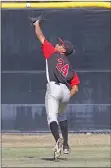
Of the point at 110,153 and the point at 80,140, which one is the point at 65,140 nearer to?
the point at 110,153

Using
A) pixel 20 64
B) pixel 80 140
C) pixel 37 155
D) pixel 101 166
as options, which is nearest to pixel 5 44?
pixel 20 64

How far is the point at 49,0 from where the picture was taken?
12.9m

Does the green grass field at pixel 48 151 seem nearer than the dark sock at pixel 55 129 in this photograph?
Yes

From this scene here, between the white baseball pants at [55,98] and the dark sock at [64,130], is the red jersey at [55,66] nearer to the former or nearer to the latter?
the white baseball pants at [55,98]

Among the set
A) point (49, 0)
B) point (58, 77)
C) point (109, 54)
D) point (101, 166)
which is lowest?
point (101, 166)

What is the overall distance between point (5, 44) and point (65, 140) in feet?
14.6

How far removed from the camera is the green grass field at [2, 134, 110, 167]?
830 centimetres

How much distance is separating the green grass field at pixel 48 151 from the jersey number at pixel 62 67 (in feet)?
3.56

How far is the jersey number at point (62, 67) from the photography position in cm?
859

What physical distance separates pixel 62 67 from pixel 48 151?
1754 mm

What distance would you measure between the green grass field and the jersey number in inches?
42.7

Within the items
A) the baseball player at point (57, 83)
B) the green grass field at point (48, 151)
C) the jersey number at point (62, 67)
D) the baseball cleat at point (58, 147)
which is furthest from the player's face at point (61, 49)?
the green grass field at point (48, 151)

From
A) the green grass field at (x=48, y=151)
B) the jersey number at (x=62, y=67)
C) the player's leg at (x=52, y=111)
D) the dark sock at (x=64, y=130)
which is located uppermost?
the jersey number at (x=62, y=67)

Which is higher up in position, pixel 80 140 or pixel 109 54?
pixel 109 54
